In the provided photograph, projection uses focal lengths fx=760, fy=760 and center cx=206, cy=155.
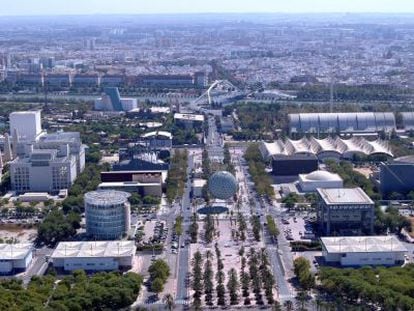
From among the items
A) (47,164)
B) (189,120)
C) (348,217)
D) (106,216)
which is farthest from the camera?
(189,120)

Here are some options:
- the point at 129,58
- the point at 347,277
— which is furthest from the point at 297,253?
the point at 129,58

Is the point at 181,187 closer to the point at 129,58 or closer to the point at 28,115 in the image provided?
the point at 28,115

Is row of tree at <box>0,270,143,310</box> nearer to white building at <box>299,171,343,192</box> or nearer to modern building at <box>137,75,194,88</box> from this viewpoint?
white building at <box>299,171,343,192</box>

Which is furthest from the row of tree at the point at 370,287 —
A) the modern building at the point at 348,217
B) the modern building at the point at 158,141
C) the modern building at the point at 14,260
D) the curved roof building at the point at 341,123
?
the curved roof building at the point at 341,123

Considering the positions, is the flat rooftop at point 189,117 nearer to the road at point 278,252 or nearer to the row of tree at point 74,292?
the road at point 278,252

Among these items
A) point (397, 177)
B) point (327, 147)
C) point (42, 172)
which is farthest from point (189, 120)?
point (397, 177)

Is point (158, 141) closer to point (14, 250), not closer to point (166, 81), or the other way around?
point (14, 250)
